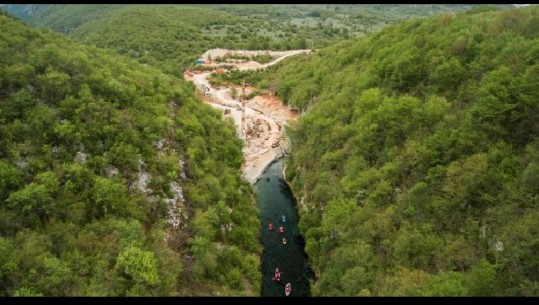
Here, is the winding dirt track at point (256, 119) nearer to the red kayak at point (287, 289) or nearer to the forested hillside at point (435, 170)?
the forested hillside at point (435, 170)

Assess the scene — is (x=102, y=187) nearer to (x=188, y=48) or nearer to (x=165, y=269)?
(x=165, y=269)

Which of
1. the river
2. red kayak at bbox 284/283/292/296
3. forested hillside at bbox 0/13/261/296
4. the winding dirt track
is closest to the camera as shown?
forested hillside at bbox 0/13/261/296

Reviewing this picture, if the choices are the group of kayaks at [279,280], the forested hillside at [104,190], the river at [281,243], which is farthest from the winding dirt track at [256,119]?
the group of kayaks at [279,280]

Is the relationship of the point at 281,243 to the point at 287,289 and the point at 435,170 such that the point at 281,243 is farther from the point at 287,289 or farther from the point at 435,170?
the point at 435,170

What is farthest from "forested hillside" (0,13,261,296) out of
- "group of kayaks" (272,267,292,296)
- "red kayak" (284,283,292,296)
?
"red kayak" (284,283,292,296)

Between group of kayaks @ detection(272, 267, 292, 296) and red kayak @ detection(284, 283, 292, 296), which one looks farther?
group of kayaks @ detection(272, 267, 292, 296)

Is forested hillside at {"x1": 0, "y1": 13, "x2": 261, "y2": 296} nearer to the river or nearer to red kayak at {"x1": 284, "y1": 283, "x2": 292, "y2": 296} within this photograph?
the river

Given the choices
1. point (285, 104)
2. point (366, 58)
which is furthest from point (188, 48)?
point (366, 58)
